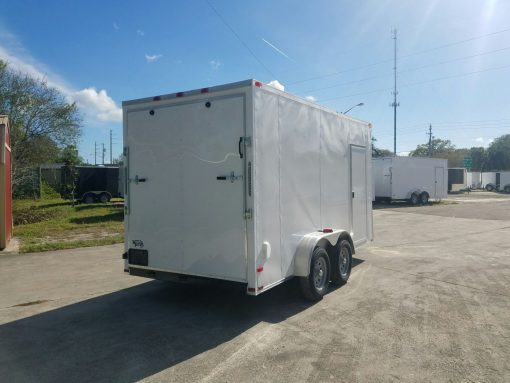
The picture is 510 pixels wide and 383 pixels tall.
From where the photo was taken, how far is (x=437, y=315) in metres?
5.71

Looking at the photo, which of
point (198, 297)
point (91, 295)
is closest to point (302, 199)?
point (198, 297)

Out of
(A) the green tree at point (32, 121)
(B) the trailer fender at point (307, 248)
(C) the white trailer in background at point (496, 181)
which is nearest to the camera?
(B) the trailer fender at point (307, 248)

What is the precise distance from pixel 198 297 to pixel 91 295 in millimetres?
1829

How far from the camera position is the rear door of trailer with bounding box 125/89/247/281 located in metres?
5.41

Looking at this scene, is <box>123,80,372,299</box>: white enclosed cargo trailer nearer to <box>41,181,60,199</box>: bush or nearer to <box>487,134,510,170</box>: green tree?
<box>41,181,60,199</box>: bush

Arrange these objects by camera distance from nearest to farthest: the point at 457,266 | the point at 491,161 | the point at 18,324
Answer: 1. the point at 18,324
2. the point at 457,266
3. the point at 491,161

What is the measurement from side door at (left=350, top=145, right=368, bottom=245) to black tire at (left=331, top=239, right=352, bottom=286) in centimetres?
76

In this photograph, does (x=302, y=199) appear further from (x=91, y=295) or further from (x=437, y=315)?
(x=91, y=295)

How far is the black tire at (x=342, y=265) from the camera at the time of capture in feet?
23.4

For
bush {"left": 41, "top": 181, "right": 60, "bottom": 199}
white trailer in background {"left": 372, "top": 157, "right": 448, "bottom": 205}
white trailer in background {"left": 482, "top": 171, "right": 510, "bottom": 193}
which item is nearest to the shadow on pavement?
white trailer in background {"left": 372, "top": 157, "right": 448, "bottom": 205}

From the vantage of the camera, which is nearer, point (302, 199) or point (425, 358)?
point (425, 358)

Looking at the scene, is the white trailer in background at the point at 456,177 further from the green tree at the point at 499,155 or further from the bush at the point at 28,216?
the green tree at the point at 499,155

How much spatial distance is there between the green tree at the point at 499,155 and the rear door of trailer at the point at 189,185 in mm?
105368

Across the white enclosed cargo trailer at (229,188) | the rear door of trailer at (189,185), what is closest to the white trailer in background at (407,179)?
the white enclosed cargo trailer at (229,188)
